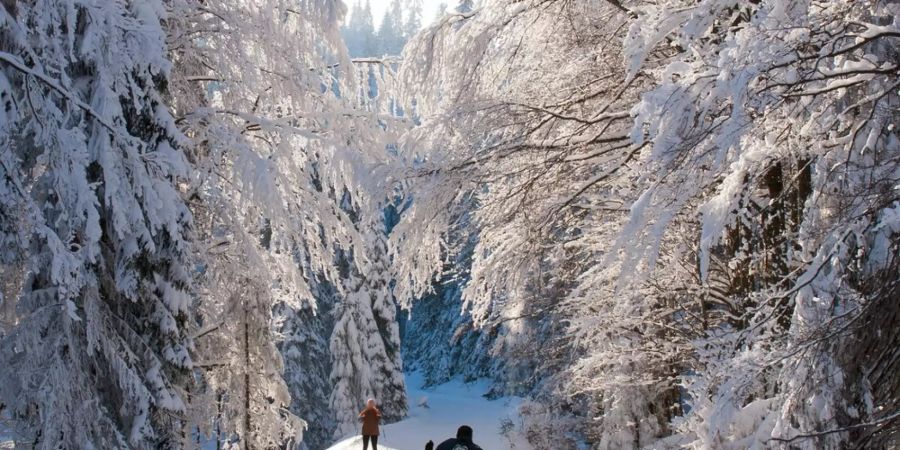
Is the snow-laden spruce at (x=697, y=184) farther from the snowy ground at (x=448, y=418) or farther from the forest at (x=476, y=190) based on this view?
the snowy ground at (x=448, y=418)

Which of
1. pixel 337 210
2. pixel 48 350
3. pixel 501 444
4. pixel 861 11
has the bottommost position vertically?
pixel 501 444

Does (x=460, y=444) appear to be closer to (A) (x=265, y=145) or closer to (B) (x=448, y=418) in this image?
(A) (x=265, y=145)

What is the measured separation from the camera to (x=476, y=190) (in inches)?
267

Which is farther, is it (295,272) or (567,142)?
(295,272)

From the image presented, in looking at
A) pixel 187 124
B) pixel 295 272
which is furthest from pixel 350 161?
pixel 295 272

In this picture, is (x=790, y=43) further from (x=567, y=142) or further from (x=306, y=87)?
(x=306, y=87)

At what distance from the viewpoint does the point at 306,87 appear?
8570mm

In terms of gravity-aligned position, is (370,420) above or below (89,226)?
below

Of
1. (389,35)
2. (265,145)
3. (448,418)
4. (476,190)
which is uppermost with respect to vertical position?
(389,35)

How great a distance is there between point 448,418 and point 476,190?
100.0 ft

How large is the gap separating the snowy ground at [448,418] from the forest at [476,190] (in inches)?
352

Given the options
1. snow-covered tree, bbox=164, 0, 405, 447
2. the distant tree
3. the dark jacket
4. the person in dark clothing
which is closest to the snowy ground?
snow-covered tree, bbox=164, 0, 405, 447

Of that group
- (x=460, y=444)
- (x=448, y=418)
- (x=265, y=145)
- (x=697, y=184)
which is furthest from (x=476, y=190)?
(x=448, y=418)

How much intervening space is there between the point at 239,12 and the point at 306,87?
1.07m
